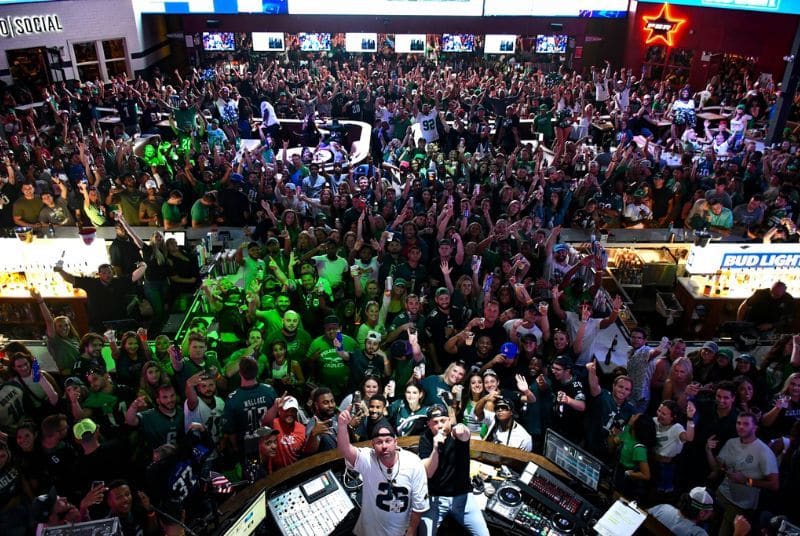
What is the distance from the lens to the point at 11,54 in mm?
13664

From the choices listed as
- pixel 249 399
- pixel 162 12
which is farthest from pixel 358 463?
pixel 162 12

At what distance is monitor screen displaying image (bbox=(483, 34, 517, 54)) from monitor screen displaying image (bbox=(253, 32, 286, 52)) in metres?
6.33

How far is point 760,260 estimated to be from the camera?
21.5 feet

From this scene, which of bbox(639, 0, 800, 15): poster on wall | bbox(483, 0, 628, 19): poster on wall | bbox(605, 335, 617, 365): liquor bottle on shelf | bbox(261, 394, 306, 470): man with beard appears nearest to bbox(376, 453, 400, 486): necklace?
bbox(261, 394, 306, 470): man with beard

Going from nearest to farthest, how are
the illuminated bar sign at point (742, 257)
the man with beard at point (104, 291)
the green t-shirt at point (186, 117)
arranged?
the man with beard at point (104, 291), the illuminated bar sign at point (742, 257), the green t-shirt at point (186, 117)

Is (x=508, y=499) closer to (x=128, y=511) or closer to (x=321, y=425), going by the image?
(x=321, y=425)

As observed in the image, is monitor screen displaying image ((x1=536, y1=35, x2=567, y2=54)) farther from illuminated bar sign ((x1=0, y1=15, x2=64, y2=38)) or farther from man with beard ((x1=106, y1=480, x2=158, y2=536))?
man with beard ((x1=106, y1=480, x2=158, y2=536))

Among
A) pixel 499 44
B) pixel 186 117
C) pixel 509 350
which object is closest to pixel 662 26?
pixel 499 44

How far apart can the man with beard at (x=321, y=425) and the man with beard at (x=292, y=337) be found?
842 millimetres

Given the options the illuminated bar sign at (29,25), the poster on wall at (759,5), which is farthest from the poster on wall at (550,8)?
the illuminated bar sign at (29,25)

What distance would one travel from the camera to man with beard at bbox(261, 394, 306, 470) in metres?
3.84

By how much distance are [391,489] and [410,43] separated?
17.4 metres

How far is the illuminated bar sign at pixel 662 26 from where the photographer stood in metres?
16.7

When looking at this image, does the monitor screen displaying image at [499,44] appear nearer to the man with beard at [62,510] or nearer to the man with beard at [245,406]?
the man with beard at [245,406]
